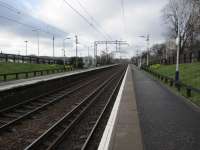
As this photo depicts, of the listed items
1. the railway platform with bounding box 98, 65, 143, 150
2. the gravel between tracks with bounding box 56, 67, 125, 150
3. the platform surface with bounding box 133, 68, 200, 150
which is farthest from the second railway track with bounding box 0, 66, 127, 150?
the platform surface with bounding box 133, 68, 200, 150

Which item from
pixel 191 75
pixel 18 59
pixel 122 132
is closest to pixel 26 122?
pixel 122 132

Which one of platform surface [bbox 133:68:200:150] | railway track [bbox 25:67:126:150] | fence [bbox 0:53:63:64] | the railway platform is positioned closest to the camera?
the railway platform

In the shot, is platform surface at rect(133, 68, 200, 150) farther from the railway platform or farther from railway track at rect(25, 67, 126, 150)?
railway track at rect(25, 67, 126, 150)

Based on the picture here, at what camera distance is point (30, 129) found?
9453mm

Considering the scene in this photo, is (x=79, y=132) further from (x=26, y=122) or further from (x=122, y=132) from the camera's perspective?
(x=26, y=122)

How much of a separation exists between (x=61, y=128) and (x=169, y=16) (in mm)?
71131

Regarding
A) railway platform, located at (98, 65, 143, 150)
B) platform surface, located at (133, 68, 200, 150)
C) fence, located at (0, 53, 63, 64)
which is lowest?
platform surface, located at (133, 68, 200, 150)

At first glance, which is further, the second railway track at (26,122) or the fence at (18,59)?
the fence at (18,59)

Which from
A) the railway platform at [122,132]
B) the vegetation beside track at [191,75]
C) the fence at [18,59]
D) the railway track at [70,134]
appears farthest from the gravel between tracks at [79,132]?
the fence at [18,59]

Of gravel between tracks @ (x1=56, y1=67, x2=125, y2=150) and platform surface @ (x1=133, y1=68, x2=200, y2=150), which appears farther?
gravel between tracks @ (x1=56, y1=67, x2=125, y2=150)

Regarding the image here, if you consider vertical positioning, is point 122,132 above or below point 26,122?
above

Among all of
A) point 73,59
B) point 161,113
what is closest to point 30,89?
point 161,113

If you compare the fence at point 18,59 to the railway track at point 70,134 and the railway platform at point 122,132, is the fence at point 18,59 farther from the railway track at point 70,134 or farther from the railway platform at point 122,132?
the railway platform at point 122,132

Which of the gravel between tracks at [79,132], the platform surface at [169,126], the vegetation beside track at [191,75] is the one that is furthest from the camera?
the vegetation beside track at [191,75]
